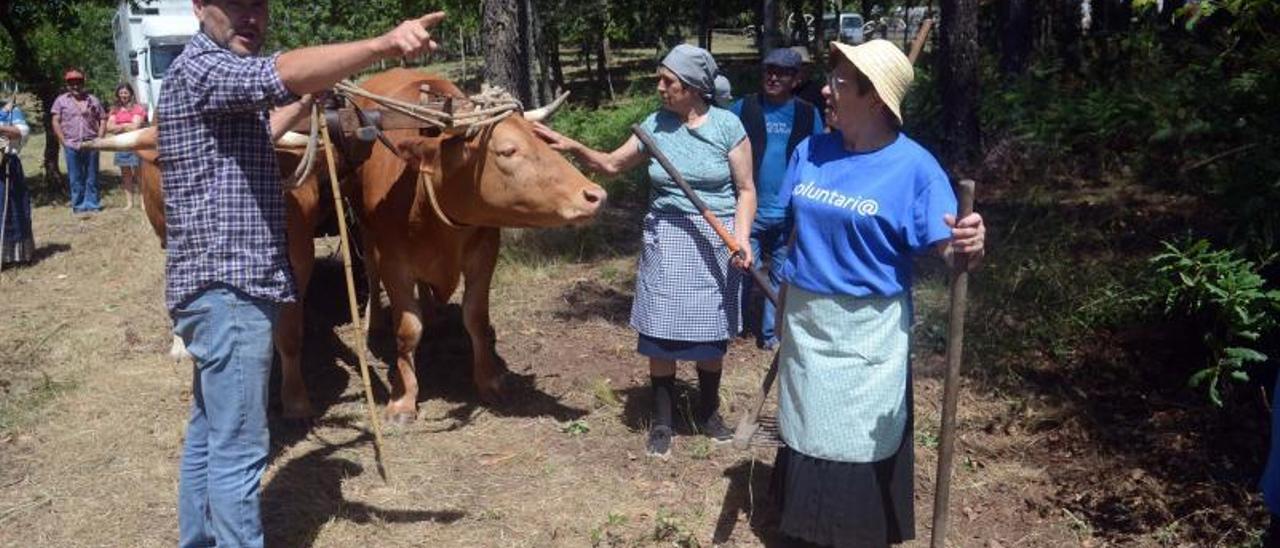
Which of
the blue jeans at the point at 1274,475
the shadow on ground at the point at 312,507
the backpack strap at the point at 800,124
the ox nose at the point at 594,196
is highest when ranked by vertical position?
the backpack strap at the point at 800,124

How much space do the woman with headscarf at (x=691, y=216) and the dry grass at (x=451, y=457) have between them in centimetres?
63

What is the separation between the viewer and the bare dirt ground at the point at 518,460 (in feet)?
13.4

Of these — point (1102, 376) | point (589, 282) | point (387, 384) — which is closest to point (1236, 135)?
point (1102, 376)

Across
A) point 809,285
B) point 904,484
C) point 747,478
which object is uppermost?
point 809,285

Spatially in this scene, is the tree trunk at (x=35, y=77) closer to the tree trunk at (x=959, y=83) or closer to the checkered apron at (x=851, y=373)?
the tree trunk at (x=959, y=83)

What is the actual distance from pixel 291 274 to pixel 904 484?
6.99ft

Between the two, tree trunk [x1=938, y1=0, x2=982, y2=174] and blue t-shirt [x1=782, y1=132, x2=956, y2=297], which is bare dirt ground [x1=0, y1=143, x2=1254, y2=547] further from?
tree trunk [x1=938, y1=0, x2=982, y2=174]

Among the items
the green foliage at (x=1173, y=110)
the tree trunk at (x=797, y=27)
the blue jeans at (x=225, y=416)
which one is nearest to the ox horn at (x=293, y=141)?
the blue jeans at (x=225, y=416)

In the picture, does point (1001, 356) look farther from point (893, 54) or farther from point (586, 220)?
point (893, 54)

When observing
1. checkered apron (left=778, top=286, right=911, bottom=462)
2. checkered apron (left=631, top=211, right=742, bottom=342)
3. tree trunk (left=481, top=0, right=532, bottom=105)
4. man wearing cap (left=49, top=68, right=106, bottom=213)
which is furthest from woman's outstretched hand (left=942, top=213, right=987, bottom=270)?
man wearing cap (left=49, top=68, right=106, bottom=213)

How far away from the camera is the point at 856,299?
3166 mm

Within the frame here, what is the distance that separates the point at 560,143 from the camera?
4562mm

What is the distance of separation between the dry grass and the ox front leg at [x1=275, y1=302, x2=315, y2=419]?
0.13 meters

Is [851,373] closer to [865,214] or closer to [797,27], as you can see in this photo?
[865,214]
